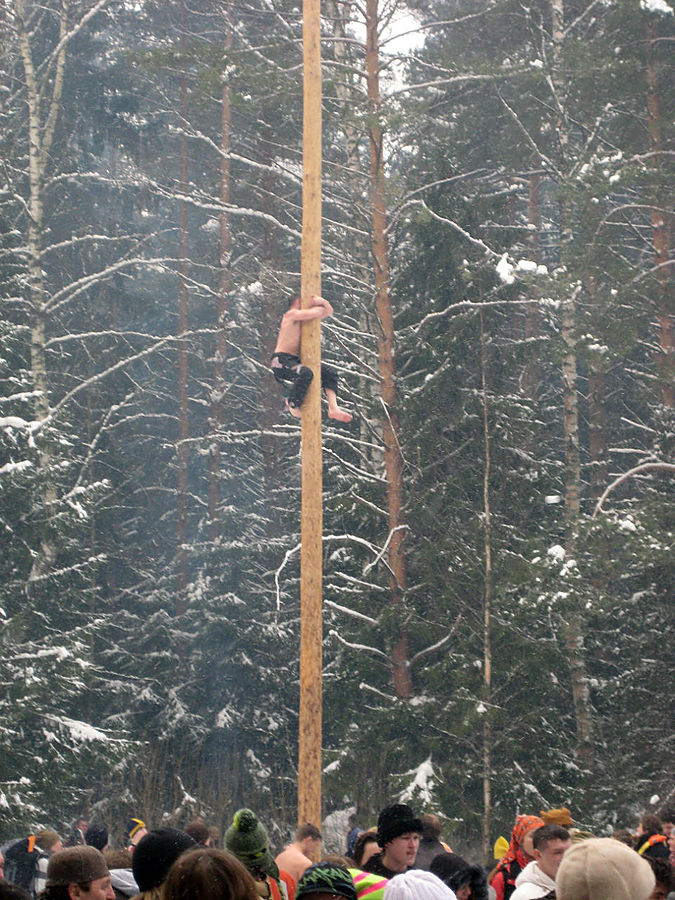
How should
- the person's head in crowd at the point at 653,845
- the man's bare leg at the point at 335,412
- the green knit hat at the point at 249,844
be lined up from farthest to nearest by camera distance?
1. the man's bare leg at the point at 335,412
2. the person's head in crowd at the point at 653,845
3. the green knit hat at the point at 249,844

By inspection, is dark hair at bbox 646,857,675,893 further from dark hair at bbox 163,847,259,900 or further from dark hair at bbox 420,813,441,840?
dark hair at bbox 163,847,259,900

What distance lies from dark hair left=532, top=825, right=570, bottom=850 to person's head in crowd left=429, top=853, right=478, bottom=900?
388mm

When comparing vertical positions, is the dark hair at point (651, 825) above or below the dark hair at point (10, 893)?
below

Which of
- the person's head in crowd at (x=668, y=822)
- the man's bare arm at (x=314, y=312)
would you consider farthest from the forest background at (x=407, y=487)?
the person's head in crowd at (x=668, y=822)

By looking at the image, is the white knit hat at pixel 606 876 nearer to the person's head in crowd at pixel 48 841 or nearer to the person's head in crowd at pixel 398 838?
the person's head in crowd at pixel 398 838

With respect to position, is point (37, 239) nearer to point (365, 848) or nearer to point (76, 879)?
point (365, 848)

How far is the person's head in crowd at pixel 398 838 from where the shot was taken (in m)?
5.36

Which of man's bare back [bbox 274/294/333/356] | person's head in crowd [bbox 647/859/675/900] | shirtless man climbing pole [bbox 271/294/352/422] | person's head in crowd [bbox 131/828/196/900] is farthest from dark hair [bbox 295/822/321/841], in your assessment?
person's head in crowd [bbox 131/828/196/900]

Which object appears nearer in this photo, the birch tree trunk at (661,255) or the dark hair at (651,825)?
the dark hair at (651,825)

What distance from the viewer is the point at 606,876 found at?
118 inches

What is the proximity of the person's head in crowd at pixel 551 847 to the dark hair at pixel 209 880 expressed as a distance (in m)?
2.77

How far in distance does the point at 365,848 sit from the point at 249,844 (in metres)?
2.45

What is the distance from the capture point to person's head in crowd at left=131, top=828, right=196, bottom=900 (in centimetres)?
378

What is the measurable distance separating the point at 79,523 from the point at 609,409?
41.0 feet
